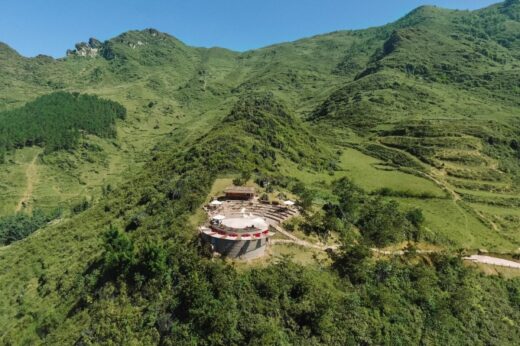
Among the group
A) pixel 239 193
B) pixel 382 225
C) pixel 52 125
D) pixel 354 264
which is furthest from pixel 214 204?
pixel 52 125

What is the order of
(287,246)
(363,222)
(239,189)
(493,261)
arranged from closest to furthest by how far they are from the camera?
(287,246) → (363,222) → (239,189) → (493,261)

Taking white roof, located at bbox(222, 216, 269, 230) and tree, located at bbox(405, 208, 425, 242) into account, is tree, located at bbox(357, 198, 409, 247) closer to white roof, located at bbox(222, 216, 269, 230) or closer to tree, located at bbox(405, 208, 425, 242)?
tree, located at bbox(405, 208, 425, 242)

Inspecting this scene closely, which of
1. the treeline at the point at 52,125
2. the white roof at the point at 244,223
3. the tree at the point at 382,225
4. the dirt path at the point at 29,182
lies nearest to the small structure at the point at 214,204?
the white roof at the point at 244,223

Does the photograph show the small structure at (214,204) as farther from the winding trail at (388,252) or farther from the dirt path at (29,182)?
the dirt path at (29,182)

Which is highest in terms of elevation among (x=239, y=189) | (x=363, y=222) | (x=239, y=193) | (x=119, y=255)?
(x=239, y=189)

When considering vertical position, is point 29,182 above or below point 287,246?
below

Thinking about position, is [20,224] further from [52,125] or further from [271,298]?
[271,298]

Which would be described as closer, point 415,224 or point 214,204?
point 214,204

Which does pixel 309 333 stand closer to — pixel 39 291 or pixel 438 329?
pixel 438 329
